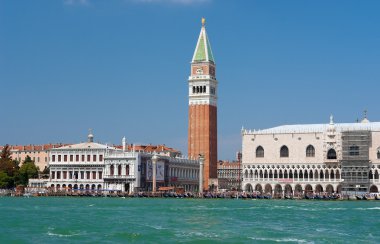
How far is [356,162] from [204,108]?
26.6 meters

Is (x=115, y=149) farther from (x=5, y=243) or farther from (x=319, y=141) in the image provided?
(x=5, y=243)

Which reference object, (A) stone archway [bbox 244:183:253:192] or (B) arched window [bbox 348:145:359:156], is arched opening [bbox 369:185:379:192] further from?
(A) stone archway [bbox 244:183:253:192]

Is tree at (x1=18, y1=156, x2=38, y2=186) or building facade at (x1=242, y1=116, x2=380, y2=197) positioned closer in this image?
building facade at (x1=242, y1=116, x2=380, y2=197)

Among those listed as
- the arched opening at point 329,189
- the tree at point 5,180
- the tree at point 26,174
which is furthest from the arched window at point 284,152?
the tree at point 5,180

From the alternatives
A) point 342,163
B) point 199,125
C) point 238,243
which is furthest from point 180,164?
point 238,243

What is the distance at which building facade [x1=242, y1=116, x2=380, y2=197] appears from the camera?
96688 mm

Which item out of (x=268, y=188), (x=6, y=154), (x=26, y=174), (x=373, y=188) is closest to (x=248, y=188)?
(x=268, y=188)

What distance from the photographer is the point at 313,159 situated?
99.9 m

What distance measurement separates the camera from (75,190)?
332 feet

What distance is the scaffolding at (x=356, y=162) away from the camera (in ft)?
317

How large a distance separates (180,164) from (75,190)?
55.2ft

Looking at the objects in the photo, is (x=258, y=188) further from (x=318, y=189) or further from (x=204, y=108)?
(x=204, y=108)

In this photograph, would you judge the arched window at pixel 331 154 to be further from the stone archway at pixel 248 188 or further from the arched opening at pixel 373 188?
the stone archway at pixel 248 188

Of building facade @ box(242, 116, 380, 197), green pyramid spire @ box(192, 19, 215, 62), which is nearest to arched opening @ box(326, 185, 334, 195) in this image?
building facade @ box(242, 116, 380, 197)
